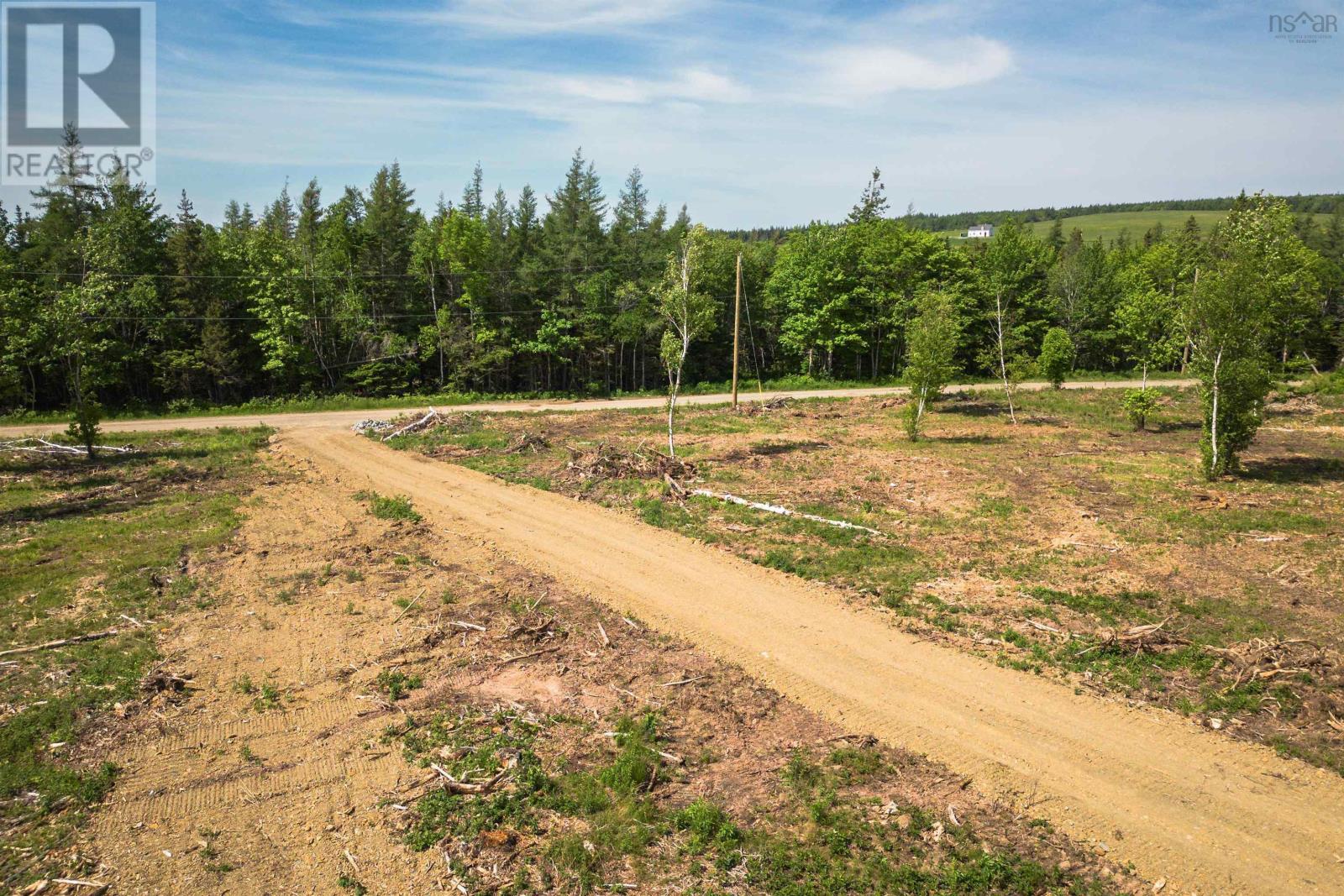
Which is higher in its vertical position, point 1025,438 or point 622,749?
point 1025,438

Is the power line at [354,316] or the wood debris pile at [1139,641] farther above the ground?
the power line at [354,316]

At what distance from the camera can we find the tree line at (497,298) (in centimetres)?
3753

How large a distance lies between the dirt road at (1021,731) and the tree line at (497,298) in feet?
44.1

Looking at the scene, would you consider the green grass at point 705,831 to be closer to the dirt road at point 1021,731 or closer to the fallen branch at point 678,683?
the dirt road at point 1021,731

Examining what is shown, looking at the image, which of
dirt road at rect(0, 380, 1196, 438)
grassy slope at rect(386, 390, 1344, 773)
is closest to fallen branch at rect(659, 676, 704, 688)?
grassy slope at rect(386, 390, 1344, 773)

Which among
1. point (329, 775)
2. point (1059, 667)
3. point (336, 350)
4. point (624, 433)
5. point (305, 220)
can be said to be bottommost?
point (329, 775)

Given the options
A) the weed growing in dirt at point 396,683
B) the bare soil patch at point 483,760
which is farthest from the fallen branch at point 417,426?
the weed growing in dirt at point 396,683

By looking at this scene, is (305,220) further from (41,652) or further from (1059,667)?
(1059,667)

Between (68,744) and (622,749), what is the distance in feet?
23.4

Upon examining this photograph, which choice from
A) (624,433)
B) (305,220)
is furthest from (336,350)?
(624,433)

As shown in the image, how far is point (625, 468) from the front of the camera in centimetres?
2308

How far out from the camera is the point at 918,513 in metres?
18.7

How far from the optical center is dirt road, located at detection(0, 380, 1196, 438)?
33375 mm

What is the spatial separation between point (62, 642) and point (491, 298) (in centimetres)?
3531
